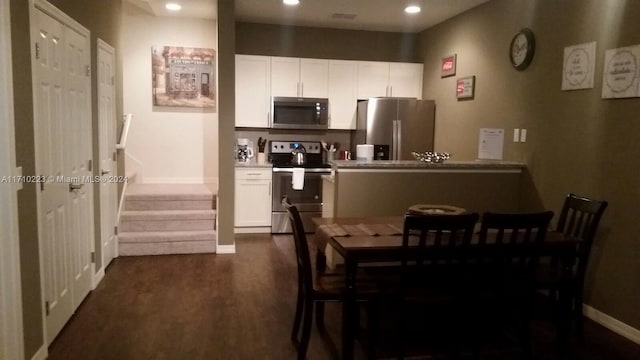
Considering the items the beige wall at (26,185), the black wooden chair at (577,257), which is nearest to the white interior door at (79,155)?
the beige wall at (26,185)

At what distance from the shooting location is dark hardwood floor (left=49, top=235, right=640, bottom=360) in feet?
9.70

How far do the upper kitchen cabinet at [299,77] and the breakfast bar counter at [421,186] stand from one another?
2089mm

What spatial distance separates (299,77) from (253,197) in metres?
1.66

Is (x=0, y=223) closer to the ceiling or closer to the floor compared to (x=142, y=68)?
closer to the floor

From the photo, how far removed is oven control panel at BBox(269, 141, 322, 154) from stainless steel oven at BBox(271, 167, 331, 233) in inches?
24.1

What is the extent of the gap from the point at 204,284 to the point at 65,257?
3.95ft

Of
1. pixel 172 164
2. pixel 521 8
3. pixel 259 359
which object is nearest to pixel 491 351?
pixel 259 359

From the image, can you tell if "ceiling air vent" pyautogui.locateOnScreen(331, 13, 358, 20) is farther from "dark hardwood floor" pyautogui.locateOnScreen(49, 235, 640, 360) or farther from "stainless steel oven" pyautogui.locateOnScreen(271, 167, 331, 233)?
"dark hardwood floor" pyautogui.locateOnScreen(49, 235, 640, 360)

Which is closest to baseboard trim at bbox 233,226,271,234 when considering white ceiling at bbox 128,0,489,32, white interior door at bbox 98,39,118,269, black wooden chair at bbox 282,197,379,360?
white interior door at bbox 98,39,118,269

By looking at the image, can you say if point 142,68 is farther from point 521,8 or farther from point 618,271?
point 618,271

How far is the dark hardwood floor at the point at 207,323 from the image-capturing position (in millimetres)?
2957

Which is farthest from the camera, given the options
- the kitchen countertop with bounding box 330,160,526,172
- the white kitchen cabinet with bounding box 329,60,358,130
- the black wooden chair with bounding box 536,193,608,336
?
the white kitchen cabinet with bounding box 329,60,358,130

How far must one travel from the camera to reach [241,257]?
499cm

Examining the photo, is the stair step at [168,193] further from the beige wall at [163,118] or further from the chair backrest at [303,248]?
the chair backrest at [303,248]
